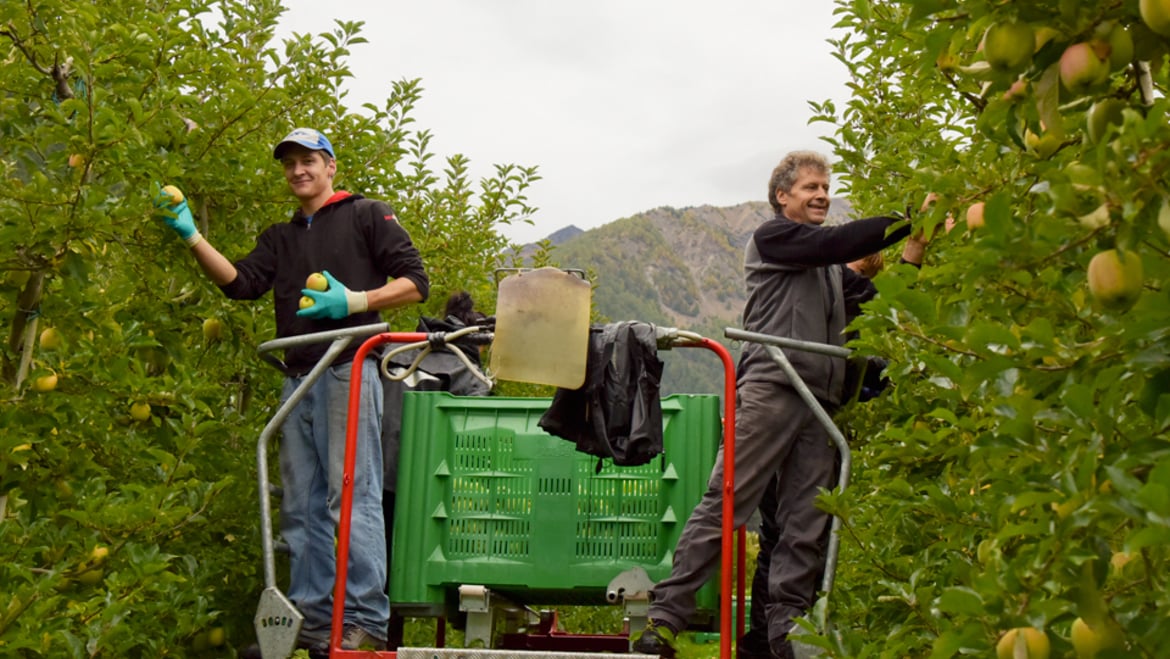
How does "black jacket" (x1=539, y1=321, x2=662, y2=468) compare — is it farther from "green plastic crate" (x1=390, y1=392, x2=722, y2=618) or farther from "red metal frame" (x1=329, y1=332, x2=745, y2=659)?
"green plastic crate" (x1=390, y1=392, x2=722, y2=618)

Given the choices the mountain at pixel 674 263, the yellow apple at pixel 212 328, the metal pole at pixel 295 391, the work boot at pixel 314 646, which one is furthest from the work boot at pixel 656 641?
the mountain at pixel 674 263

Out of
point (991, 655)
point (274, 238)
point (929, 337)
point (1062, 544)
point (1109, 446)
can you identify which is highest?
point (274, 238)

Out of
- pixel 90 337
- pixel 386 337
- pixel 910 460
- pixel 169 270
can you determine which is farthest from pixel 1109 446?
pixel 169 270

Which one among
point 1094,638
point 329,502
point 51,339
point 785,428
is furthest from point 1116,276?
point 51,339

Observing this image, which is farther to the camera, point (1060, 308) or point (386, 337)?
point (386, 337)

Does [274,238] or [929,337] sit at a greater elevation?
[274,238]

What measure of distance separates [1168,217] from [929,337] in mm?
1141

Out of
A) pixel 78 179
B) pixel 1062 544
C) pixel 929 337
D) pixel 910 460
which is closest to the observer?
pixel 1062 544

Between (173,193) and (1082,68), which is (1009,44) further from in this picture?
(173,193)

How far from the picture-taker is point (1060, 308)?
1.99 metres

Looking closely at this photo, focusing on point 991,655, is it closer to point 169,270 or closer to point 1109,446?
point 1109,446

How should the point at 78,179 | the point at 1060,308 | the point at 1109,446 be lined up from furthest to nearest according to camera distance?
the point at 78,179, the point at 1060,308, the point at 1109,446

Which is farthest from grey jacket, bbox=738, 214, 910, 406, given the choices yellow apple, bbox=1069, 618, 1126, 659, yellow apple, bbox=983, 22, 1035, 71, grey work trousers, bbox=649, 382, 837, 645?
yellow apple, bbox=1069, 618, 1126, 659

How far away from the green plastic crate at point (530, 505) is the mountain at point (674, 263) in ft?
407
